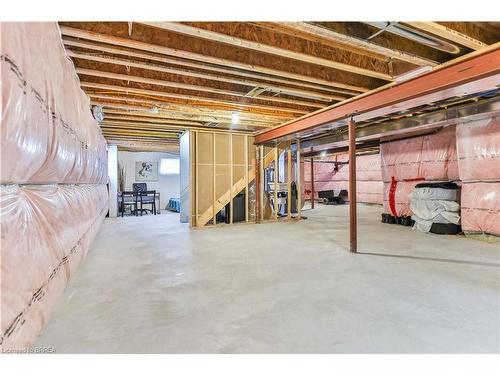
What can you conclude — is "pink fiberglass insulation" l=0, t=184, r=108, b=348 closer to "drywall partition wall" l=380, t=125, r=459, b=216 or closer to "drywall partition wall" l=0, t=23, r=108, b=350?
"drywall partition wall" l=0, t=23, r=108, b=350

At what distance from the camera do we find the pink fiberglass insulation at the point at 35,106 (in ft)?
3.95

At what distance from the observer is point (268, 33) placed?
2535 mm

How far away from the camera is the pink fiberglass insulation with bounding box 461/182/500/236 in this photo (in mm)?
4315

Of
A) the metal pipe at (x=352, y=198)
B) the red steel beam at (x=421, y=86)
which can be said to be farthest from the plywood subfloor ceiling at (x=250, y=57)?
the metal pipe at (x=352, y=198)

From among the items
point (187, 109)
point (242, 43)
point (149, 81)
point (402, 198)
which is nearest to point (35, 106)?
point (242, 43)

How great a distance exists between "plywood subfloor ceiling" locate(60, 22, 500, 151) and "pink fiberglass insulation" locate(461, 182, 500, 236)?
2.61 meters

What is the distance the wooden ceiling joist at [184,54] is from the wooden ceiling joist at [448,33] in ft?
4.06

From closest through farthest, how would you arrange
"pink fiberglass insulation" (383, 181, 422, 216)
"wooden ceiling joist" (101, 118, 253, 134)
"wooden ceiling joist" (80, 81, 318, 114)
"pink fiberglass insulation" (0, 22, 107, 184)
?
"pink fiberglass insulation" (0, 22, 107, 184)
"wooden ceiling joist" (80, 81, 318, 114)
"wooden ceiling joist" (101, 118, 253, 134)
"pink fiberglass insulation" (383, 181, 422, 216)

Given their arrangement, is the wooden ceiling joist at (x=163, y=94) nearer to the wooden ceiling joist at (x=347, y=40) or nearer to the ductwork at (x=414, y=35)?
the wooden ceiling joist at (x=347, y=40)

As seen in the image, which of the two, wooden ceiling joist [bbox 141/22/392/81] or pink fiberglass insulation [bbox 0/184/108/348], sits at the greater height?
wooden ceiling joist [bbox 141/22/392/81]

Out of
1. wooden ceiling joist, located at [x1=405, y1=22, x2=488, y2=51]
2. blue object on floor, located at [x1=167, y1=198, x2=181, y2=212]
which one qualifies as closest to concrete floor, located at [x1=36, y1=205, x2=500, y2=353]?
wooden ceiling joist, located at [x1=405, y1=22, x2=488, y2=51]

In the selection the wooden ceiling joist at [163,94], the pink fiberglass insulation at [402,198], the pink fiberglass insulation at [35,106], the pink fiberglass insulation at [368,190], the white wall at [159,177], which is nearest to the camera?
the pink fiberglass insulation at [35,106]

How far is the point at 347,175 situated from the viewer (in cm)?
1189

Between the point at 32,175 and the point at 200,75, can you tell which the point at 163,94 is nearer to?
the point at 200,75
